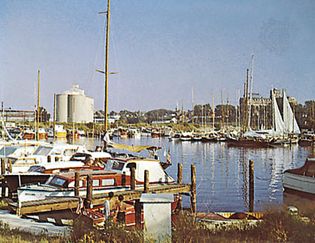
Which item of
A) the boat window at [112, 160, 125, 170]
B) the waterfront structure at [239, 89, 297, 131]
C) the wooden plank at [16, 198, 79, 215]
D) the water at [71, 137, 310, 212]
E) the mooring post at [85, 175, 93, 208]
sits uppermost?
the waterfront structure at [239, 89, 297, 131]

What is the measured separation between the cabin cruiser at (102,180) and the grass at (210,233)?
5809 mm

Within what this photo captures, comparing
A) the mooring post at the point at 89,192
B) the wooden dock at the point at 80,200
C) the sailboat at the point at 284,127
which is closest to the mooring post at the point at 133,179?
Answer: the wooden dock at the point at 80,200

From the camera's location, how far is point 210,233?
12.3 m

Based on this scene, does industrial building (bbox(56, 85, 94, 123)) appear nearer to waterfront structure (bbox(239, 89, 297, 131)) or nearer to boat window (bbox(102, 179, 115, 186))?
waterfront structure (bbox(239, 89, 297, 131))

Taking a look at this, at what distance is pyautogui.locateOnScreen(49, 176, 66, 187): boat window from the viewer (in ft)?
67.0

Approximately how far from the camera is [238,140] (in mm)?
93250

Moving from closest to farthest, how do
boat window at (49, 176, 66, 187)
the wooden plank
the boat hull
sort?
1. the wooden plank
2. boat window at (49, 176, 66, 187)
3. the boat hull

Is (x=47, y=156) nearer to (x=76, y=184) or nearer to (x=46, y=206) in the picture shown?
(x=76, y=184)

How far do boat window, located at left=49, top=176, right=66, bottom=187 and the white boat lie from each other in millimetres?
16662

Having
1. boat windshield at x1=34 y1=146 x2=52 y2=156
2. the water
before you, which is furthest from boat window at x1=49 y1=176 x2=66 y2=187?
boat windshield at x1=34 y1=146 x2=52 y2=156

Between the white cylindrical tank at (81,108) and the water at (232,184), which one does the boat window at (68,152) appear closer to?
the water at (232,184)

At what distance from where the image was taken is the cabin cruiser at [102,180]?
19.9 m

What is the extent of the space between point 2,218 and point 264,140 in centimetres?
7940

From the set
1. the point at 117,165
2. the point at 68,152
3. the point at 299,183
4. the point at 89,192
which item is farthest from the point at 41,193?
the point at 299,183
